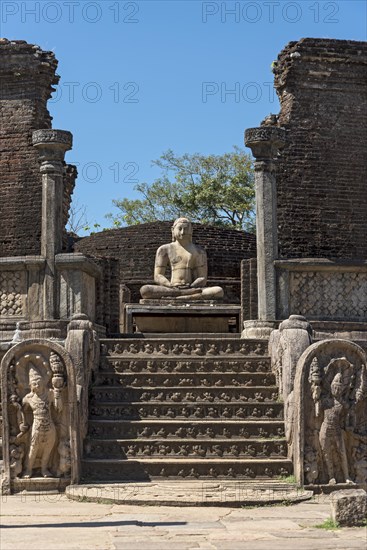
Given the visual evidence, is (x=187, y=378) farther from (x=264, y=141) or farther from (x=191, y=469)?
(x=264, y=141)

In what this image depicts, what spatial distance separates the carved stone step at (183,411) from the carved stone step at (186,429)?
0.65ft

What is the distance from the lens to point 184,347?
33.2ft

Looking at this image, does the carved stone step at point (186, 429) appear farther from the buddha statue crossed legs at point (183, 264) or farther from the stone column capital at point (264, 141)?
the buddha statue crossed legs at point (183, 264)

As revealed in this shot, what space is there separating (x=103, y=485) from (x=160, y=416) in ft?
3.72

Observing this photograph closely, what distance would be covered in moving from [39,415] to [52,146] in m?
4.32

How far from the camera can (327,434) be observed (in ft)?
27.2

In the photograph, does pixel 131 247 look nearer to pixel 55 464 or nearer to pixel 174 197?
pixel 55 464

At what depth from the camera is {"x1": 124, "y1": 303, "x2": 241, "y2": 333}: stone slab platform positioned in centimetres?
1232

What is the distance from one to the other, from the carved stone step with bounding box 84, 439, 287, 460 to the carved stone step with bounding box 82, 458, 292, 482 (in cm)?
18

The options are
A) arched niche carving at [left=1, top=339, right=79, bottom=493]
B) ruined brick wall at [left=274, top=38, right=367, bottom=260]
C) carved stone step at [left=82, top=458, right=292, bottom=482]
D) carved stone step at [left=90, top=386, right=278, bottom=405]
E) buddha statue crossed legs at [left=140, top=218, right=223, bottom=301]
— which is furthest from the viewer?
ruined brick wall at [left=274, top=38, right=367, bottom=260]

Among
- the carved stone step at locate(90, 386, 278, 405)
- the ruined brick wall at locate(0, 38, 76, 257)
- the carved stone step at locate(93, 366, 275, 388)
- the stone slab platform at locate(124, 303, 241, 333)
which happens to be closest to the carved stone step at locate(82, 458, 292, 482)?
the carved stone step at locate(90, 386, 278, 405)

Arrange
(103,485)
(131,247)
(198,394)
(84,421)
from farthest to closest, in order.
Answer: (131,247)
(198,394)
(84,421)
(103,485)

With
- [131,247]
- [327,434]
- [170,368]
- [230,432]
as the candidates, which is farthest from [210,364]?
[131,247]

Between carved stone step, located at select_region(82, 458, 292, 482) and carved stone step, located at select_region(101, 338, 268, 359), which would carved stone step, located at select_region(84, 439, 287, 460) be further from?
carved stone step, located at select_region(101, 338, 268, 359)
